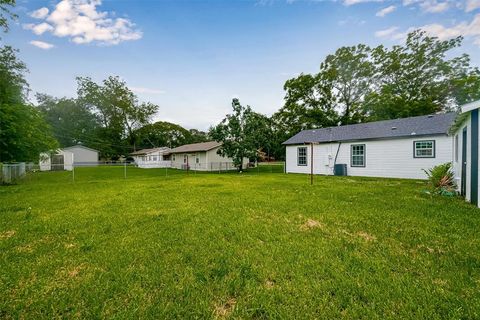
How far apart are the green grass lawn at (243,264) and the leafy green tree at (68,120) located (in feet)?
156

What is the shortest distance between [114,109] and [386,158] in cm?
4831

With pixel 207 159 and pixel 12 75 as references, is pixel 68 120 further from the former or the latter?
pixel 207 159

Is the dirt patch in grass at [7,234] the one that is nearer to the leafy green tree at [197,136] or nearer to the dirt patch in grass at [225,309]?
the dirt patch in grass at [225,309]

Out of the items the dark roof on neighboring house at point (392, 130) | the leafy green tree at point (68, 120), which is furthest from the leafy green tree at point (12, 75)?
the leafy green tree at point (68, 120)

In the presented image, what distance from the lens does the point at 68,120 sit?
145ft

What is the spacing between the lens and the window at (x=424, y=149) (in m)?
11.7

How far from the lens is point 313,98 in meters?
28.2

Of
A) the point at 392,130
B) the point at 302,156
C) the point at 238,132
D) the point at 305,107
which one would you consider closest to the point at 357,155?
the point at 392,130

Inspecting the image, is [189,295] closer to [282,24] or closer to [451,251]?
[451,251]

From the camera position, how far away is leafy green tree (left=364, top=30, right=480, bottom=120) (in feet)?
74.4

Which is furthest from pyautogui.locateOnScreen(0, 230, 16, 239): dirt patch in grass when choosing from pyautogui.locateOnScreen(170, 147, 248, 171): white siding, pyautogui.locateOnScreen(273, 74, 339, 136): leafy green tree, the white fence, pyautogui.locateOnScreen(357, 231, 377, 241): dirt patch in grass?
pyautogui.locateOnScreen(273, 74, 339, 136): leafy green tree

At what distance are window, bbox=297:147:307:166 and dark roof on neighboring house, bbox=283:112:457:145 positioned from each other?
643 mm

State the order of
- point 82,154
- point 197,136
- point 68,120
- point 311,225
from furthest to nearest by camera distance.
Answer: point 197,136
point 68,120
point 82,154
point 311,225

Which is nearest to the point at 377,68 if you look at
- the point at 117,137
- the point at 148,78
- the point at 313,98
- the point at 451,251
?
the point at 313,98
